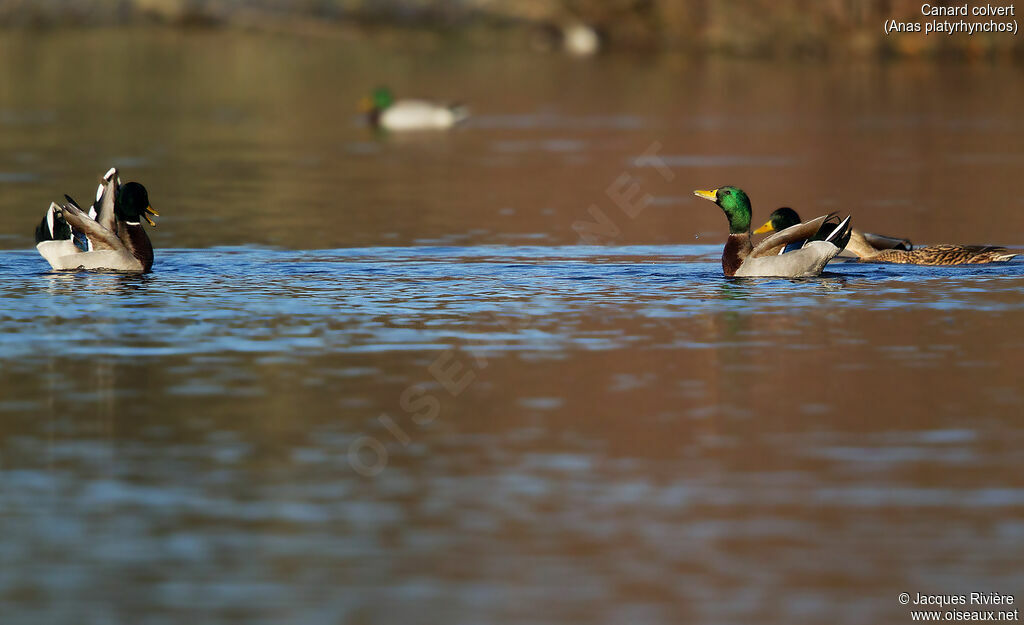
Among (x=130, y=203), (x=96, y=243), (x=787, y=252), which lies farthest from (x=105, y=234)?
(x=787, y=252)

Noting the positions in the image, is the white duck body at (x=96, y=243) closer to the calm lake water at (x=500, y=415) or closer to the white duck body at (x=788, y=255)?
the calm lake water at (x=500, y=415)

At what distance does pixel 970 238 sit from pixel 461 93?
86.8ft

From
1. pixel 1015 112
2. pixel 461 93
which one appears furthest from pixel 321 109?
pixel 1015 112

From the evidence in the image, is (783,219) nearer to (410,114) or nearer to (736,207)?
(736,207)

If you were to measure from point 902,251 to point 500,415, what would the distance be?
806cm

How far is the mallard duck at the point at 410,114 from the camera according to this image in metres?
38.3

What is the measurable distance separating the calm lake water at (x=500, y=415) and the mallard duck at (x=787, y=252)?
0.28 m

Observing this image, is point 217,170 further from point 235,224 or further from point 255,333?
point 255,333

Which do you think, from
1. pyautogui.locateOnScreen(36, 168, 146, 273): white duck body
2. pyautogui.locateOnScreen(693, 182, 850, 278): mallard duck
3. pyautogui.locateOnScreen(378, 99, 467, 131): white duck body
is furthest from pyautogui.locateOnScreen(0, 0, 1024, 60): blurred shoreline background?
pyautogui.locateOnScreen(36, 168, 146, 273): white duck body

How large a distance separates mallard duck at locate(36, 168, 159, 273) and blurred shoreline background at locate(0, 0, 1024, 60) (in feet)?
121

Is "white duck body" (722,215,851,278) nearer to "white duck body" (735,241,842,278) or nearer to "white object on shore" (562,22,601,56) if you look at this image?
"white duck body" (735,241,842,278)

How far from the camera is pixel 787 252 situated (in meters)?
17.2

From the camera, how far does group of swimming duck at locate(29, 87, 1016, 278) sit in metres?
17.2

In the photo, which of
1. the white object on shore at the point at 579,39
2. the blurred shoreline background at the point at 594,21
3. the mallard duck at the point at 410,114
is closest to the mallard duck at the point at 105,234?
the mallard duck at the point at 410,114
